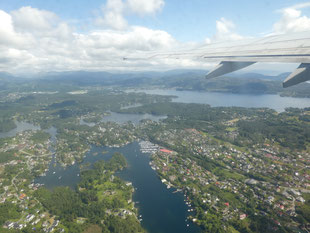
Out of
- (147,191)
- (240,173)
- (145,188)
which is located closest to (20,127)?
(145,188)

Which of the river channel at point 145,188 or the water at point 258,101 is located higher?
the water at point 258,101

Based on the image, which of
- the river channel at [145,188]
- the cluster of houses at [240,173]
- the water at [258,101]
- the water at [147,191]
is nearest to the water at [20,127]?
the river channel at [145,188]

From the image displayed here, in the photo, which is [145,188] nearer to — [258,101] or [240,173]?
[240,173]

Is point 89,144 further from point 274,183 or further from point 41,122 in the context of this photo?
point 274,183

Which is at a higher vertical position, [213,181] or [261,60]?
[261,60]

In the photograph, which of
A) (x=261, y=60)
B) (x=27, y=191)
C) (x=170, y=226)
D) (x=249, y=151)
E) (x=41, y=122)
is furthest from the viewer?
(x=41, y=122)

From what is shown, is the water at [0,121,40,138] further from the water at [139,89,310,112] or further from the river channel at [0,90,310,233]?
the water at [139,89,310,112]

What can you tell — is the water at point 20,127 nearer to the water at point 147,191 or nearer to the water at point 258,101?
the water at point 147,191

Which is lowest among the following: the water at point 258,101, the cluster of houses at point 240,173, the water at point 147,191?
the water at point 147,191

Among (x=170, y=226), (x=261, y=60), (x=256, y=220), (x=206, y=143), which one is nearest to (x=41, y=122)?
(x=206, y=143)
